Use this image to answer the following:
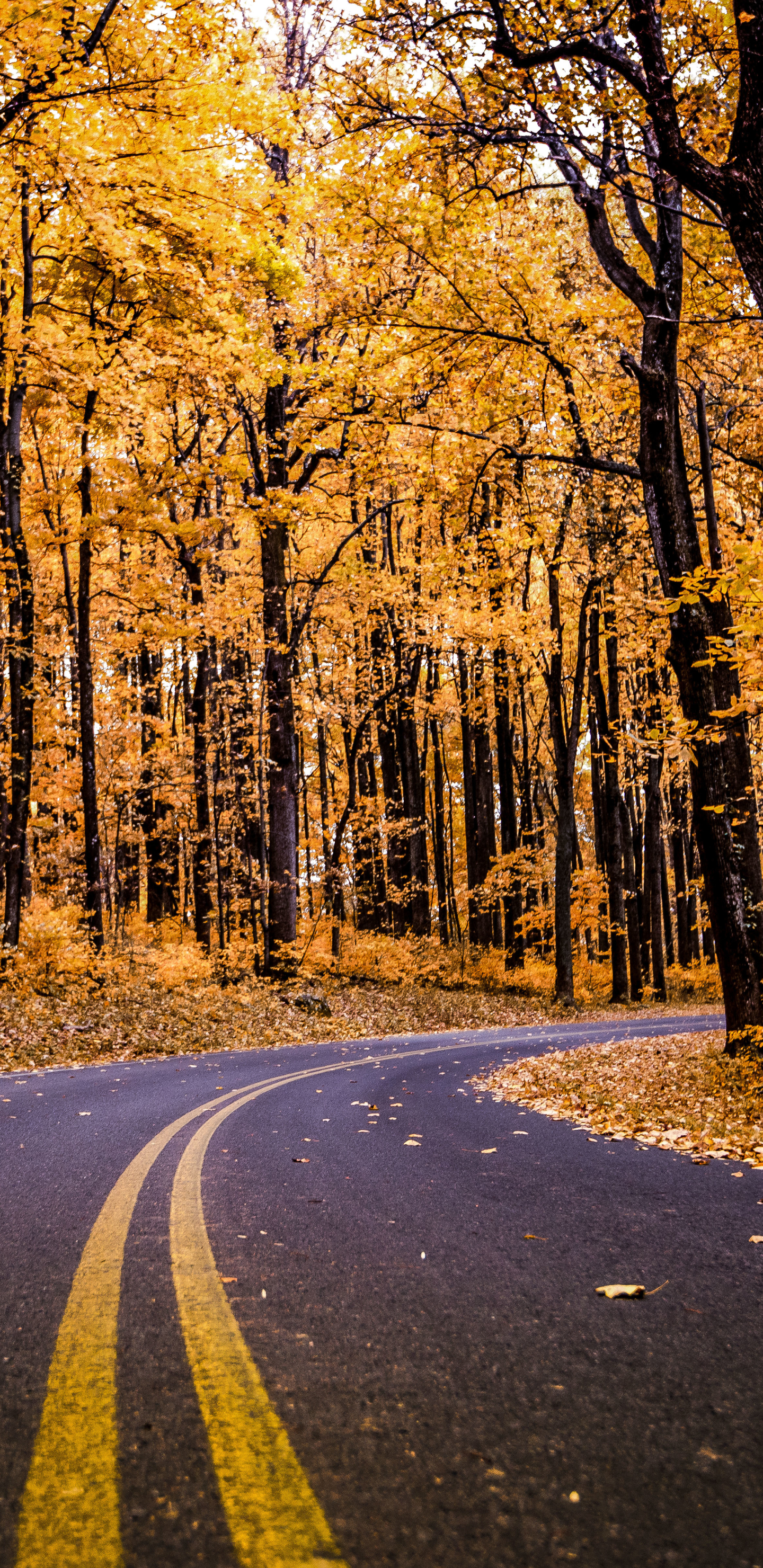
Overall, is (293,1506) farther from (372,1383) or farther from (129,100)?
(129,100)

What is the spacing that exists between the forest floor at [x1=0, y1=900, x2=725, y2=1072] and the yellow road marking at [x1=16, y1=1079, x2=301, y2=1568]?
9219 millimetres

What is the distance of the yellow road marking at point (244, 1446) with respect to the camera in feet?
6.47

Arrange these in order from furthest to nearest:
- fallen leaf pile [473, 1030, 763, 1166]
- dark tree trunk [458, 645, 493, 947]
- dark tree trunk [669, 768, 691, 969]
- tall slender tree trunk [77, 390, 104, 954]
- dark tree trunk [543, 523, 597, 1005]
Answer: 1. dark tree trunk [669, 768, 691, 969]
2. dark tree trunk [458, 645, 493, 947]
3. dark tree trunk [543, 523, 597, 1005]
4. tall slender tree trunk [77, 390, 104, 954]
5. fallen leaf pile [473, 1030, 763, 1166]

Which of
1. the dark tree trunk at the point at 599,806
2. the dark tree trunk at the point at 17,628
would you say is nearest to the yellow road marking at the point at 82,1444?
the dark tree trunk at the point at 17,628

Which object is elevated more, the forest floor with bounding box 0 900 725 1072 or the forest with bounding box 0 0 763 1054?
the forest with bounding box 0 0 763 1054

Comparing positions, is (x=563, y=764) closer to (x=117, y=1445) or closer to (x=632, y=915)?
(x=632, y=915)

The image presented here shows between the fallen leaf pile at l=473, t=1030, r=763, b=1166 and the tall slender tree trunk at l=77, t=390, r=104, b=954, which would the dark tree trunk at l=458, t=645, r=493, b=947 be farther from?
the fallen leaf pile at l=473, t=1030, r=763, b=1166

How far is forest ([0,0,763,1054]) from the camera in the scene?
29.9 feet

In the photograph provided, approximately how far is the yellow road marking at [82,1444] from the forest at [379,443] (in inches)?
233

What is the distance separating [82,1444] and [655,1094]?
752cm

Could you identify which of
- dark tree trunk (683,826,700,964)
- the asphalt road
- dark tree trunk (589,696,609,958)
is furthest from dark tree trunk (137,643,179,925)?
the asphalt road

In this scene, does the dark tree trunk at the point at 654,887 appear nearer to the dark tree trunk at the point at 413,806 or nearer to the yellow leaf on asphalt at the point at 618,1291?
the dark tree trunk at the point at 413,806

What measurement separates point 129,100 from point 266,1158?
10.2 m

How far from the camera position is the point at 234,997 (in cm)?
1836
